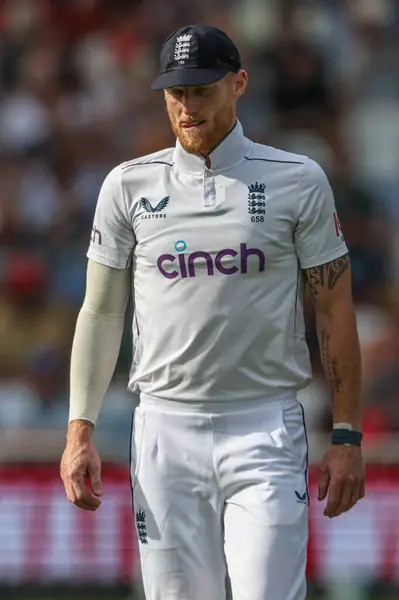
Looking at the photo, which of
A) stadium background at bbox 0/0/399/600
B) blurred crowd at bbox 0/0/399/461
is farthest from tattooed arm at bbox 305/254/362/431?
blurred crowd at bbox 0/0/399/461

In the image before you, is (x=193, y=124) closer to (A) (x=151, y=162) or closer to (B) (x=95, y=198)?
(A) (x=151, y=162)

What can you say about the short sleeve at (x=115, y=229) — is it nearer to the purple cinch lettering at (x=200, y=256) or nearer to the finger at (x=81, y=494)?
the purple cinch lettering at (x=200, y=256)

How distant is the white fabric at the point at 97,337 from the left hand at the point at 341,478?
28.9 inches

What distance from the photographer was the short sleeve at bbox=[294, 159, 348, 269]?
3.84 meters

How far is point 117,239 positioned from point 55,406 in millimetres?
3929

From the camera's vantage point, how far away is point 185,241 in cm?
381

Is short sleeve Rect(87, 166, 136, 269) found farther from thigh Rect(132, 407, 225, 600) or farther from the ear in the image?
thigh Rect(132, 407, 225, 600)

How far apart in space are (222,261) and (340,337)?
0.43m

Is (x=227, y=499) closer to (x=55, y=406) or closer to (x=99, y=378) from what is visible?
(x=99, y=378)

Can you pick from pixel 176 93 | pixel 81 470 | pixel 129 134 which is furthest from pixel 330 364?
pixel 129 134

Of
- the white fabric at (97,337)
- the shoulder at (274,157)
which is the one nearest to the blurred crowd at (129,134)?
the white fabric at (97,337)

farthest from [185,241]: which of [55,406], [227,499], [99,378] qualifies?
[55,406]

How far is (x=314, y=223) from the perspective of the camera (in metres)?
3.84

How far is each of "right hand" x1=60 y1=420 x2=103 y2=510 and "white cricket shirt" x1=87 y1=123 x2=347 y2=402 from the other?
241mm
